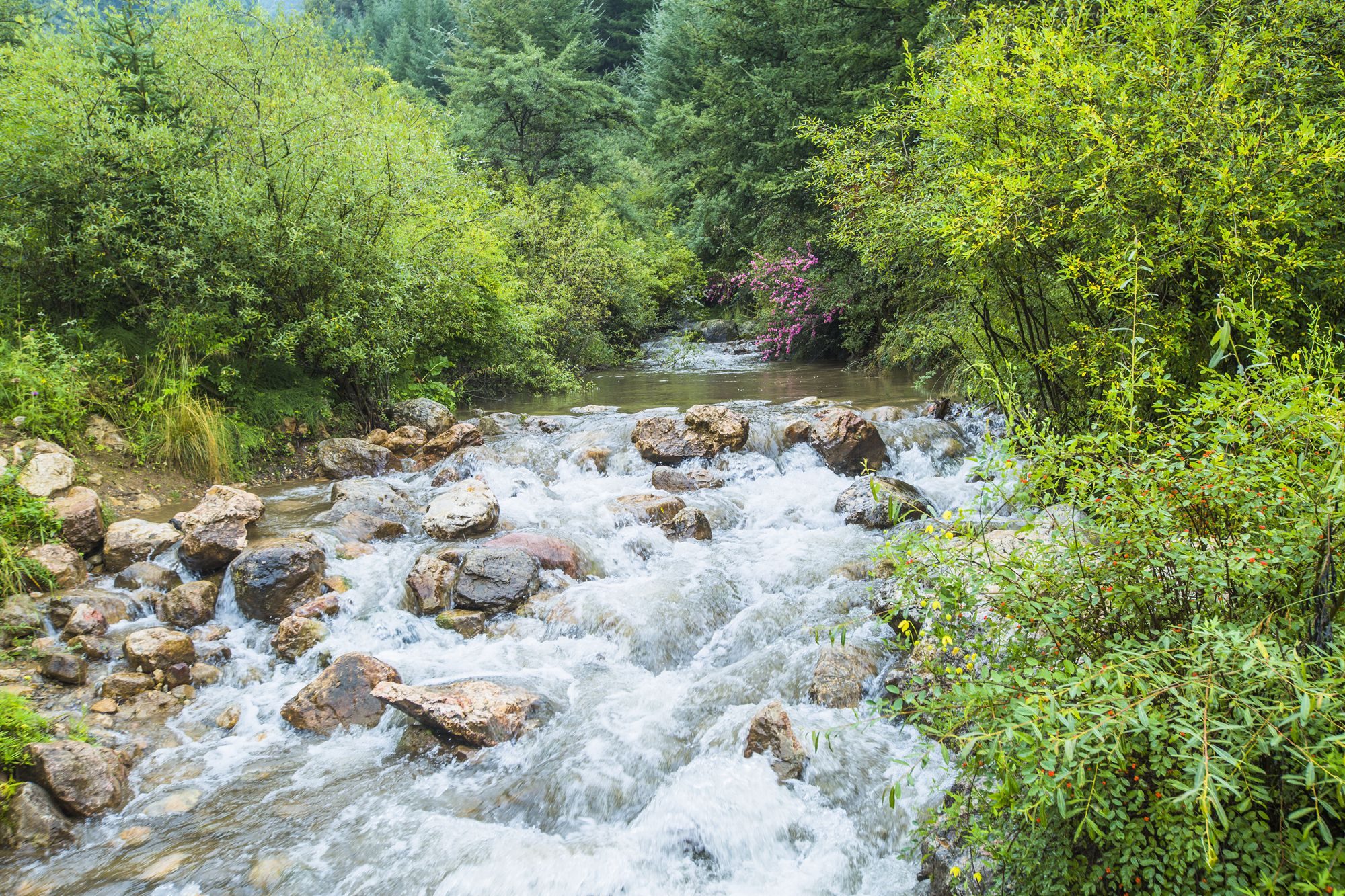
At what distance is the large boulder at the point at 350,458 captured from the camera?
32.2 ft

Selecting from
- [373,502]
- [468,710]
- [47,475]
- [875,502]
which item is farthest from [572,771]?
[47,475]

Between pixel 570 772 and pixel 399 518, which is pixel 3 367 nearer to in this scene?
pixel 399 518

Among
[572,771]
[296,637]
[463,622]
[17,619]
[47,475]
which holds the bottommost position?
[572,771]

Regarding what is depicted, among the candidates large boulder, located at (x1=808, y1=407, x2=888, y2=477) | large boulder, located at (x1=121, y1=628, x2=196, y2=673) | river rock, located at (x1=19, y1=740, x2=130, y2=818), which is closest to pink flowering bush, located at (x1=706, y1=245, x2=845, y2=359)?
large boulder, located at (x1=808, y1=407, x2=888, y2=477)

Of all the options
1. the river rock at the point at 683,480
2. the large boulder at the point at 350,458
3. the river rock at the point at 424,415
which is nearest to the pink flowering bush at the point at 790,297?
the river rock at the point at 683,480

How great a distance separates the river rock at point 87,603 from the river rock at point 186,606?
0.24m

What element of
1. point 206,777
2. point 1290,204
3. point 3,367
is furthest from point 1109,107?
point 3,367

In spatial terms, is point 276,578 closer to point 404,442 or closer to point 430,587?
point 430,587

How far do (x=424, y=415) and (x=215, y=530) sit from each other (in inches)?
207

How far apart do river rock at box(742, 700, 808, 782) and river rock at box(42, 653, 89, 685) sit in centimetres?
462

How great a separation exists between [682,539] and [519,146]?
57.7 ft

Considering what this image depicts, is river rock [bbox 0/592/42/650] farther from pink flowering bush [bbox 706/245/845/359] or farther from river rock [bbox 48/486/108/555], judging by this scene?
pink flowering bush [bbox 706/245/845/359]

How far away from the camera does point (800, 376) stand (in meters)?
17.0

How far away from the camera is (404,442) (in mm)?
10797
